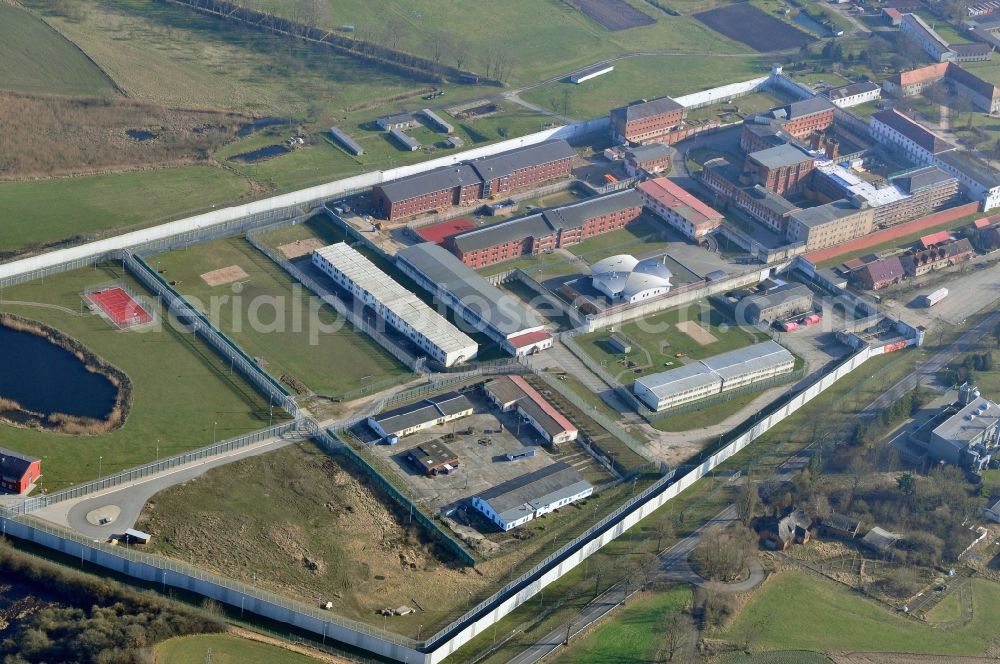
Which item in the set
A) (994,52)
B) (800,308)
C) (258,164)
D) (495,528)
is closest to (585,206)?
(800,308)

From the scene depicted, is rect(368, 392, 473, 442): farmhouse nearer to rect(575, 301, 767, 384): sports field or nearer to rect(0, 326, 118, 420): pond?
rect(575, 301, 767, 384): sports field

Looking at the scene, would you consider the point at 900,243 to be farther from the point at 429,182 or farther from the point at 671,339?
the point at 429,182

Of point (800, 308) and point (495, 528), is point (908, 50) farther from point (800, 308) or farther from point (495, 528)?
point (495, 528)

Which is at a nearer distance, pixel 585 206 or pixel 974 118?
pixel 585 206

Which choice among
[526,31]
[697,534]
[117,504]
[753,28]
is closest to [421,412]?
[697,534]

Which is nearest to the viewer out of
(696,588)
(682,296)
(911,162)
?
(696,588)

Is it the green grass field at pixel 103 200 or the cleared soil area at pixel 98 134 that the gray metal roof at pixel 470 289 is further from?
the cleared soil area at pixel 98 134
